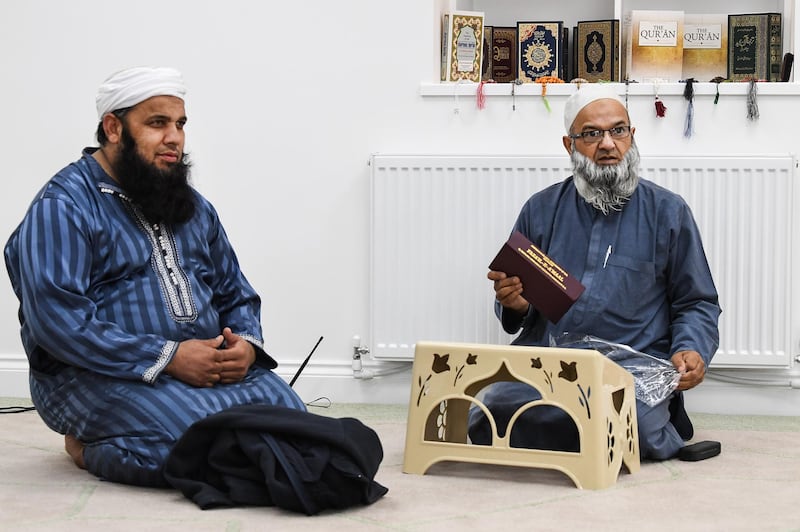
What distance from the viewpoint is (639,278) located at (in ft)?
10.8

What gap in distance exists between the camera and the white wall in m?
4.12

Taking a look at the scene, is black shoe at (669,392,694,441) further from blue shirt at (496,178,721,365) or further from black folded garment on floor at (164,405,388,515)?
black folded garment on floor at (164,405,388,515)

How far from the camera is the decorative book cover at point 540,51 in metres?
4.18

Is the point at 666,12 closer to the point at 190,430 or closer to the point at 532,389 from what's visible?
the point at 532,389

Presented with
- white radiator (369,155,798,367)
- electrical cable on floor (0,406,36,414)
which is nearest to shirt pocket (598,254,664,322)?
white radiator (369,155,798,367)

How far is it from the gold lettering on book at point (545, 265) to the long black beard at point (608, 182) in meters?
0.36

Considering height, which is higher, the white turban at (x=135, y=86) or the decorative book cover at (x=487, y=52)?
the decorative book cover at (x=487, y=52)

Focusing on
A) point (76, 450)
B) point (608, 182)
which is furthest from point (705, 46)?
point (76, 450)

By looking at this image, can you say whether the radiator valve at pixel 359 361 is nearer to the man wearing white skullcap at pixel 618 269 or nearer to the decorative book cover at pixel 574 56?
the man wearing white skullcap at pixel 618 269

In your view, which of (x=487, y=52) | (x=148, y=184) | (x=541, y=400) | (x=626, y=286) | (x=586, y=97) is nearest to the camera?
(x=541, y=400)

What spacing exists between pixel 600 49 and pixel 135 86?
1847mm

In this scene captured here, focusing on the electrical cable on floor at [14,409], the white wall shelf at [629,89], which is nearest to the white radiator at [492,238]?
the white wall shelf at [629,89]

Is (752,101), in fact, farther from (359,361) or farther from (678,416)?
(359,361)

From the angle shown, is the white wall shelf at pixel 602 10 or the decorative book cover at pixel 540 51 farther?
the decorative book cover at pixel 540 51
